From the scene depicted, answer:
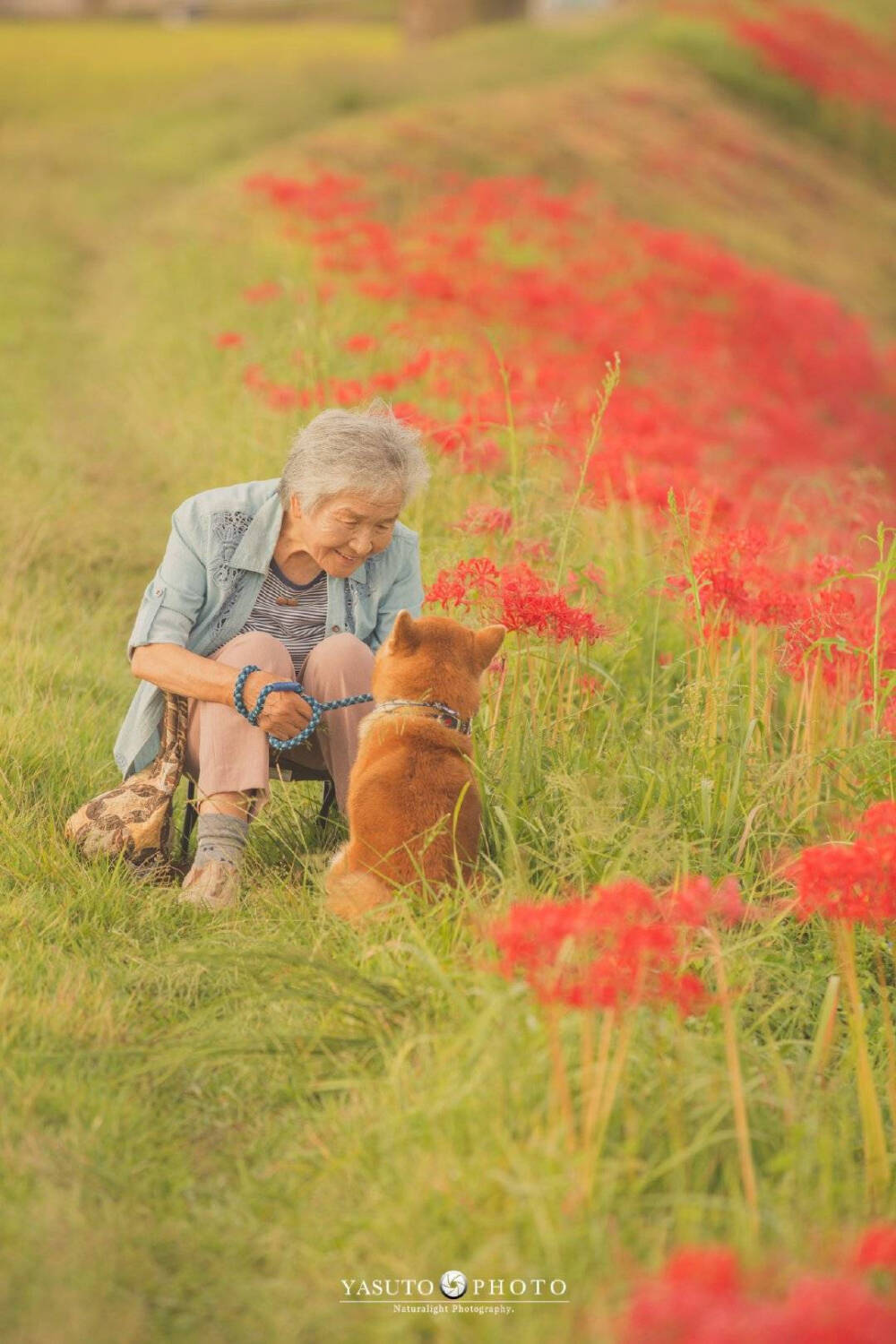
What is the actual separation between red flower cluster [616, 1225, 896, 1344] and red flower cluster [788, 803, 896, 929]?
0.79 metres

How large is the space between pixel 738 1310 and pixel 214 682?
2227 millimetres

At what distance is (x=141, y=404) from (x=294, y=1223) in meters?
6.15

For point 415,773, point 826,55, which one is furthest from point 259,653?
point 826,55

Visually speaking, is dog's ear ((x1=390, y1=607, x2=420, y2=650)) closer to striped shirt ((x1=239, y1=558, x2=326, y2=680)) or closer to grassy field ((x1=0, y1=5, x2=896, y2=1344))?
grassy field ((x1=0, y1=5, x2=896, y2=1344))

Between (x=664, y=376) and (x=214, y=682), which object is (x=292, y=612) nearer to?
(x=214, y=682)

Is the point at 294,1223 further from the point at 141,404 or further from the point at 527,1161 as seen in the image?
the point at 141,404

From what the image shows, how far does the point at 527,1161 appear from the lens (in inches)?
91.8

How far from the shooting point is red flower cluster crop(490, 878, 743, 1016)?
7.86 feet

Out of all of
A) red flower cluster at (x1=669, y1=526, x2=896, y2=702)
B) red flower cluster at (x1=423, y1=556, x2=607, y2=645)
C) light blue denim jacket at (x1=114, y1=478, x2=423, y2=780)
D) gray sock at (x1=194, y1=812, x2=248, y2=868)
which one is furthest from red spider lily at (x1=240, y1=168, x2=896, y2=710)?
gray sock at (x1=194, y1=812, x2=248, y2=868)

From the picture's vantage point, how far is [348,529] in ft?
12.2

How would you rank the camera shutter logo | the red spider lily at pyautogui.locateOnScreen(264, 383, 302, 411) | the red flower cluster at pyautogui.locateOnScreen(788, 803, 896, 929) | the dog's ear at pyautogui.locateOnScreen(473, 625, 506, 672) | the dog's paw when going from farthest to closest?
the red spider lily at pyautogui.locateOnScreen(264, 383, 302, 411) → the dog's ear at pyautogui.locateOnScreen(473, 625, 506, 672) → the dog's paw → the red flower cluster at pyautogui.locateOnScreen(788, 803, 896, 929) → the camera shutter logo

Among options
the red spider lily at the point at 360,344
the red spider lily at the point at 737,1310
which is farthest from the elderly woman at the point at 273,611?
the red spider lily at the point at 360,344

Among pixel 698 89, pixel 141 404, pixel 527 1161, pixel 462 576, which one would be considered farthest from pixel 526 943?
pixel 698 89

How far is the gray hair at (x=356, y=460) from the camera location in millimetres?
3639
